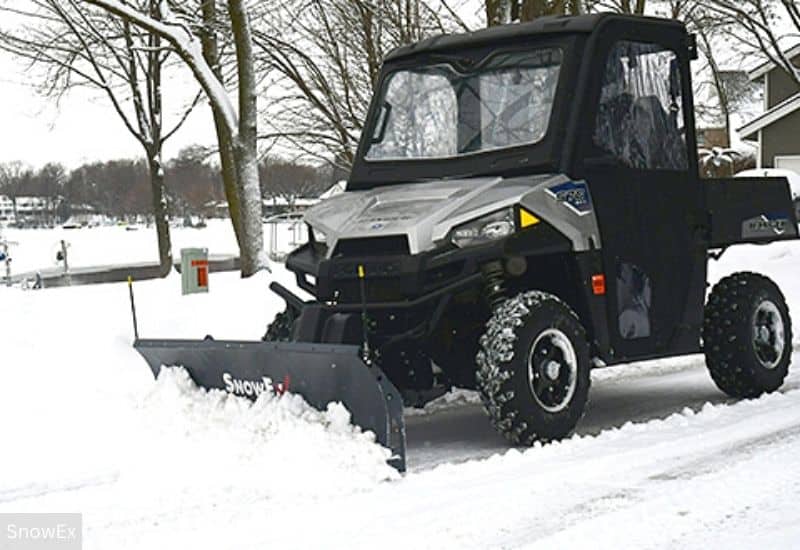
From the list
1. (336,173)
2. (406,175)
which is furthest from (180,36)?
(336,173)

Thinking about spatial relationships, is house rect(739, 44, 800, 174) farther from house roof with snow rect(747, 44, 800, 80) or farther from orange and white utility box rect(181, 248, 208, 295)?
orange and white utility box rect(181, 248, 208, 295)

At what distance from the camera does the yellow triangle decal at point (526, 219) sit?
673 cm

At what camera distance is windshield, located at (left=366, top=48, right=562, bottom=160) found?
7.46m

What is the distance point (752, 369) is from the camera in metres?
8.14

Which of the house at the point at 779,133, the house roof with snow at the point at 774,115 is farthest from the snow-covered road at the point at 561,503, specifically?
the house at the point at 779,133

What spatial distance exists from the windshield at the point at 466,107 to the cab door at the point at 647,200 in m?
0.38

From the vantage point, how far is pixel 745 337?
8172 millimetres

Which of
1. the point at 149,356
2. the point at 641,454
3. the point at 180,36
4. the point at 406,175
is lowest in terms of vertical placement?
the point at 641,454

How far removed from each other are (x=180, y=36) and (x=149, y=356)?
9.33 metres

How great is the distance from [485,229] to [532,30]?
155 cm

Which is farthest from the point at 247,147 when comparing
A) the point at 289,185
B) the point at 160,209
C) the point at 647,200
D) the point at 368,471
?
the point at 289,185

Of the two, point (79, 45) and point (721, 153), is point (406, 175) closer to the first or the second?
point (79, 45)

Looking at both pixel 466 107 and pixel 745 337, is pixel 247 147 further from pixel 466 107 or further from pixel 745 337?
pixel 745 337

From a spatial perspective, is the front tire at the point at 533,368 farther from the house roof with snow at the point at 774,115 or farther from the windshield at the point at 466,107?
the house roof with snow at the point at 774,115
